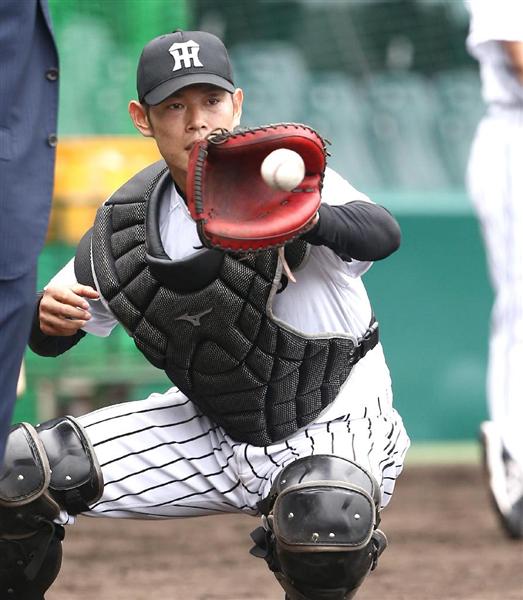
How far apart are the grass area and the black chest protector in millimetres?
3448

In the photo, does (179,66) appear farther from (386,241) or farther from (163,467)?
(163,467)

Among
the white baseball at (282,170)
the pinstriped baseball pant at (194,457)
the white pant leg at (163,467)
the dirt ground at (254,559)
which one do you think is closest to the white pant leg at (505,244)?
the dirt ground at (254,559)

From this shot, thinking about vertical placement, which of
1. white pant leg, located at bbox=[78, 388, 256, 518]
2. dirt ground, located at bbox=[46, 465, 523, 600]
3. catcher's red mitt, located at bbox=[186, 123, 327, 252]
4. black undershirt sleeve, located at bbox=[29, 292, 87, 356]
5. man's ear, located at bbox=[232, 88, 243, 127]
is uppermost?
man's ear, located at bbox=[232, 88, 243, 127]

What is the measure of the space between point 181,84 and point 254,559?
2.29 metres

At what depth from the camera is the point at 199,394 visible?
3783 millimetres

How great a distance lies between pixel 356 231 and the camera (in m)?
3.33

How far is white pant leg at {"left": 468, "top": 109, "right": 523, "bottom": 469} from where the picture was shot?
17.5ft

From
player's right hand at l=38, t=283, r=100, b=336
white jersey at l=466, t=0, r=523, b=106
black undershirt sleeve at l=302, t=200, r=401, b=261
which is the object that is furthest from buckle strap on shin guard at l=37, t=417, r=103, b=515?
white jersey at l=466, t=0, r=523, b=106

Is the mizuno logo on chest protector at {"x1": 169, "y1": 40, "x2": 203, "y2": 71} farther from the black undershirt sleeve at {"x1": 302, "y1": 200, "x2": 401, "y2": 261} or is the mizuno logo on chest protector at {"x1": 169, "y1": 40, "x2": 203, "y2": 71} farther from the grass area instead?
the grass area

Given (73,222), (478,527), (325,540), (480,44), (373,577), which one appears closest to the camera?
(325,540)

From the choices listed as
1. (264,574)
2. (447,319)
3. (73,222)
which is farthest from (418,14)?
(264,574)

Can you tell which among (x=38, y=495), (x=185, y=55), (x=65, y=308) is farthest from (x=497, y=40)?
(x=38, y=495)

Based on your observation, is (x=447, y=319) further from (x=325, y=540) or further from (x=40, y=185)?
(x=40, y=185)

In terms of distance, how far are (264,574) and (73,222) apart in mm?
2470
